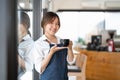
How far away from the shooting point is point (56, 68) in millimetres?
1469

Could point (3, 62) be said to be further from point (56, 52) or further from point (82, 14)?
point (82, 14)

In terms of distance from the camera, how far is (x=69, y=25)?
508 cm

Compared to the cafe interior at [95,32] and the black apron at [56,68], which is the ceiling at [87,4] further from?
the black apron at [56,68]

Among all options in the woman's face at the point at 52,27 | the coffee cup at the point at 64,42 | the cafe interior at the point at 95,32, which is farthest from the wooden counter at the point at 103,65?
the woman's face at the point at 52,27

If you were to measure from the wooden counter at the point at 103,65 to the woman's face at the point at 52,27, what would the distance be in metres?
2.94

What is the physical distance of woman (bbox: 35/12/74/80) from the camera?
55.2 inches

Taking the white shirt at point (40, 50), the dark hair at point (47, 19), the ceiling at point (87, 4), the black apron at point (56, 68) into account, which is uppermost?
the ceiling at point (87, 4)

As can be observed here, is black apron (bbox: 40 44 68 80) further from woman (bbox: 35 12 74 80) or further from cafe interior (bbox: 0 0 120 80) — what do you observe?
cafe interior (bbox: 0 0 120 80)

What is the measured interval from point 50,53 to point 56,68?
0.42ft

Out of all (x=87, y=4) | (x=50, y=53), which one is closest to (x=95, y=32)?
(x=87, y=4)

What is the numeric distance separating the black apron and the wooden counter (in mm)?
2865

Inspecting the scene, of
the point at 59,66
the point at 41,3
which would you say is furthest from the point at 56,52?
the point at 41,3

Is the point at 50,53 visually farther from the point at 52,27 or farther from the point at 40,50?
the point at 52,27

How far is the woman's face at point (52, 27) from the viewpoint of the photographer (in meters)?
1.46
